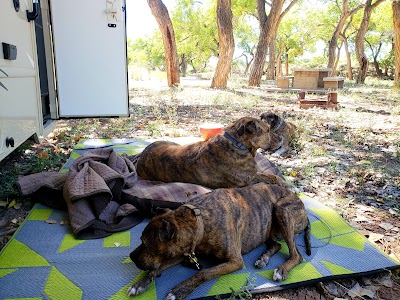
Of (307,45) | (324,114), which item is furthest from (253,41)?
(324,114)

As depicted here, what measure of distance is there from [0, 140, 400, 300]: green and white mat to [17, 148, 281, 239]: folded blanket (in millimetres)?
142

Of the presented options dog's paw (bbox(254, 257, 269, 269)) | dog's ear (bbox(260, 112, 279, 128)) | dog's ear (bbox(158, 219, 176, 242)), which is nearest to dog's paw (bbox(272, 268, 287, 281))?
dog's paw (bbox(254, 257, 269, 269))

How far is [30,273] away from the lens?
2547mm

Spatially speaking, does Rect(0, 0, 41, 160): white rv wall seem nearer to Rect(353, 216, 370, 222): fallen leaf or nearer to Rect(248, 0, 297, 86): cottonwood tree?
Rect(353, 216, 370, 222): fallen leaf

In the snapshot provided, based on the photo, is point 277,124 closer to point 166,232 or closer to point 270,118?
point 270,118

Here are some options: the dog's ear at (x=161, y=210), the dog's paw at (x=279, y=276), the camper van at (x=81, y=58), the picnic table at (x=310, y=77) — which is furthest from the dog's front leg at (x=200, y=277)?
the picnic table at (x=310, y=77)

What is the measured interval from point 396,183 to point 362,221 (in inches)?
52.3

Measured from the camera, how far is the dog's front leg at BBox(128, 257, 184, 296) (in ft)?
7.70

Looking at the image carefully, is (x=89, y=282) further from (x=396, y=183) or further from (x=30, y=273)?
(x=396, y=183)

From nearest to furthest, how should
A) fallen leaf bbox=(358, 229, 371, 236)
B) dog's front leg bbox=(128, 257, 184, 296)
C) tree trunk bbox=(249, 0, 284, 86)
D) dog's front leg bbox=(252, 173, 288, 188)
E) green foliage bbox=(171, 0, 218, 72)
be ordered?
dog's front leg bbox=(128, 257, 184, 296), fallen leaf bbox=(358, 229, 371, 236), dog's front leg bbox=(252, 173, 288, 188), tree trunk bbox=(249, 0, 284, 86), green foliage bbox=(171, 0, 218, 72)

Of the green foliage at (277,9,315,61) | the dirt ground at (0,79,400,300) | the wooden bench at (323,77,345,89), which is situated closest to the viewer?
the dirt ground at (0,79,400,300)

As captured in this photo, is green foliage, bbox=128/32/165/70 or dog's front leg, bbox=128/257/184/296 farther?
green foliage, bbox=128/32/165/70

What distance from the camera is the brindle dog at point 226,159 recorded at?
3.70 meters

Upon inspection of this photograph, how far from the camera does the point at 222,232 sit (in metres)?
2.51
